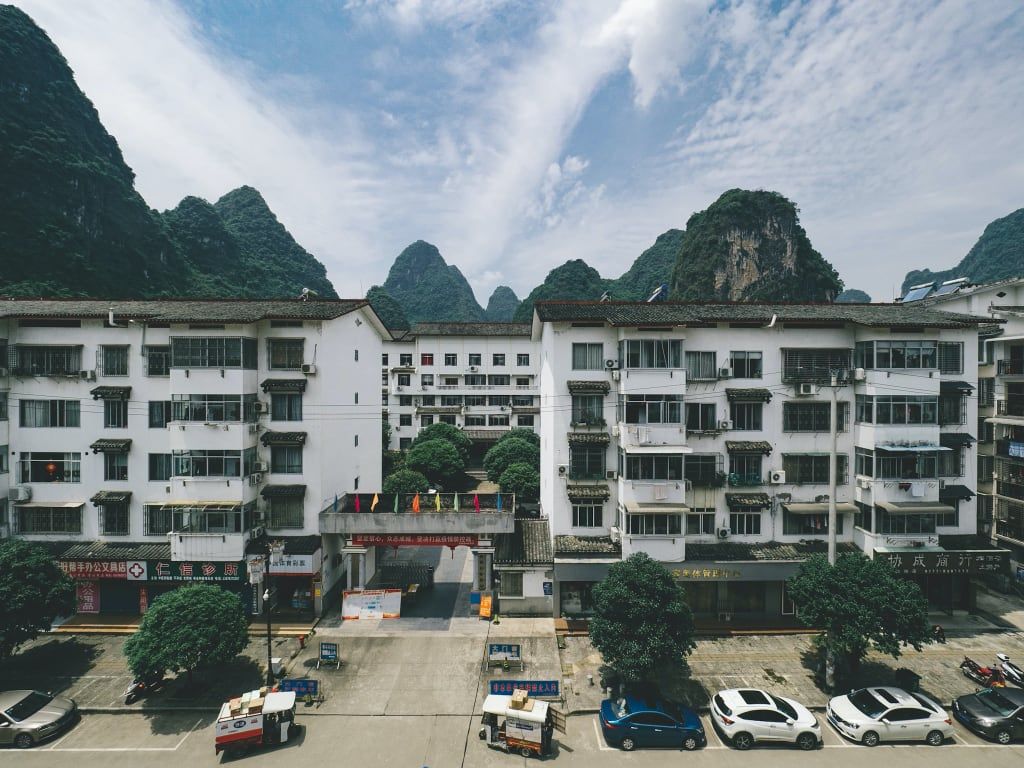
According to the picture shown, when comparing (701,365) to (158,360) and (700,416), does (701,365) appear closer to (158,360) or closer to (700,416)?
(700,416)

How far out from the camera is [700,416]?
23.5 meters

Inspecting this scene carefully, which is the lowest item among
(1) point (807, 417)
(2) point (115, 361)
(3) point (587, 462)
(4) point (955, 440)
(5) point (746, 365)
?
(3) point (587, 462)

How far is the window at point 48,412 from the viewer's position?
23.7 m

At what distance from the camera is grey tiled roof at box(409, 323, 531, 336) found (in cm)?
5541

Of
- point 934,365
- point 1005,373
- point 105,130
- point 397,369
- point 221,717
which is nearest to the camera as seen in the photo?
point 221,717

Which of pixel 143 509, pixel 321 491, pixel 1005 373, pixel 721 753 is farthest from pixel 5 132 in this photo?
pixel 1005 373

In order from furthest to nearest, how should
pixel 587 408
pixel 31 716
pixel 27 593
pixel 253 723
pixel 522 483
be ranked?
pixel 522 483 < pixel 587 408 < pixel 27 593 < pixel 31 716 < pixel 253 723

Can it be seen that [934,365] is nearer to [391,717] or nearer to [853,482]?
[853,482]

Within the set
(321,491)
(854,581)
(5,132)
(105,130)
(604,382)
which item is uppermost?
(105,130)

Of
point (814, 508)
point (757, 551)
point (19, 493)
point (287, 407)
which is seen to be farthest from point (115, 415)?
point (814, 508)

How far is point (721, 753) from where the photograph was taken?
50.1ft

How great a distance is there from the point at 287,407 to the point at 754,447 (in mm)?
22932

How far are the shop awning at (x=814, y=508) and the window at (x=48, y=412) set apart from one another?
115 feet

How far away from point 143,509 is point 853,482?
3482 centimetres
